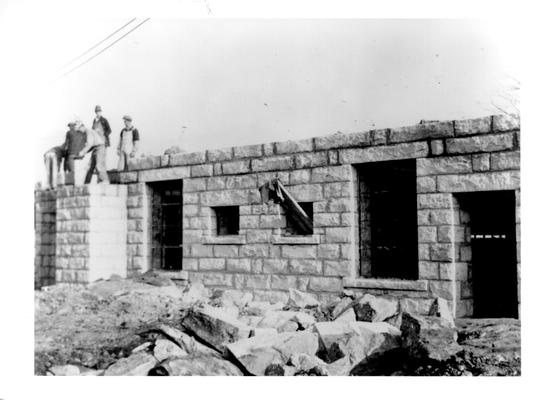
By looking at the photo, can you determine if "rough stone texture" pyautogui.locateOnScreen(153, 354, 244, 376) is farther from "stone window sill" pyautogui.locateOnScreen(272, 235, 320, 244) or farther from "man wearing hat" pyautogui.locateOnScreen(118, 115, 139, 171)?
"man wearing hat" pyautogui.locateOnScreen(118, 115, 139, 171)

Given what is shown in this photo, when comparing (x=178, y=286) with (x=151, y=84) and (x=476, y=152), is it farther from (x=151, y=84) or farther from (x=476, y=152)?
(x=476, y=152)

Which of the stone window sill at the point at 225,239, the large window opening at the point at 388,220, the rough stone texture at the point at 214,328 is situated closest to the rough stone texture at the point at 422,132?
the large window opening at the point at 388,220

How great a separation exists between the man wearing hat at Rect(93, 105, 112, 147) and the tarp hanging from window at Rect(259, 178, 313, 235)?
1.76m

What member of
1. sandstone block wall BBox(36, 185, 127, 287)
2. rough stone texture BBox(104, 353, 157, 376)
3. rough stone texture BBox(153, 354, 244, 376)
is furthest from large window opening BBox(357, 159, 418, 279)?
sandstone block wall BBox(36, 185, 127, 287)

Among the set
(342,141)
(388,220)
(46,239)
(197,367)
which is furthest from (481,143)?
(46,239)

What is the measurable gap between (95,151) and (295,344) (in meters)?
3.51

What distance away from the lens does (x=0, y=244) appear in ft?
19.9

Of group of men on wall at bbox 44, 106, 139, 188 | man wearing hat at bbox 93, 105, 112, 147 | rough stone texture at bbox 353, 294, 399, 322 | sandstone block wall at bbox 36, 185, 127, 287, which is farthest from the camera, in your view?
sandstone block wall at bbox 36, 185, 127, 287

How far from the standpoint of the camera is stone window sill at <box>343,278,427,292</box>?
20.1 ft

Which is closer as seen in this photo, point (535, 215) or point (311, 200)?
point (535, 215)

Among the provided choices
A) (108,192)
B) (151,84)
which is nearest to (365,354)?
(151,84)

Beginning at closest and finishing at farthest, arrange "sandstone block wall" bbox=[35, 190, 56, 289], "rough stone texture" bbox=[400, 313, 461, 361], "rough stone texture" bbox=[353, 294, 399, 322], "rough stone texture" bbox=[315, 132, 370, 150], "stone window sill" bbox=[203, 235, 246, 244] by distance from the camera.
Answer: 1. "rough stone texture" bbox=[400, 313, 461, 361]
2. "rough stone texture" bbox=[353, 294, 399, 322]
3. "rough stone texture" bbox=[315, 132, 370, 150]
4. "stone window sill" bbox=[203, 235, 246, 244]
5. "sandstone block wall" bbox=[35, 190, 56, 289]

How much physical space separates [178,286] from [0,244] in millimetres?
2161

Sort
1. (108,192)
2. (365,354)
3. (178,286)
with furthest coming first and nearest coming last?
(108,192)
(178,286)
(365,354)
